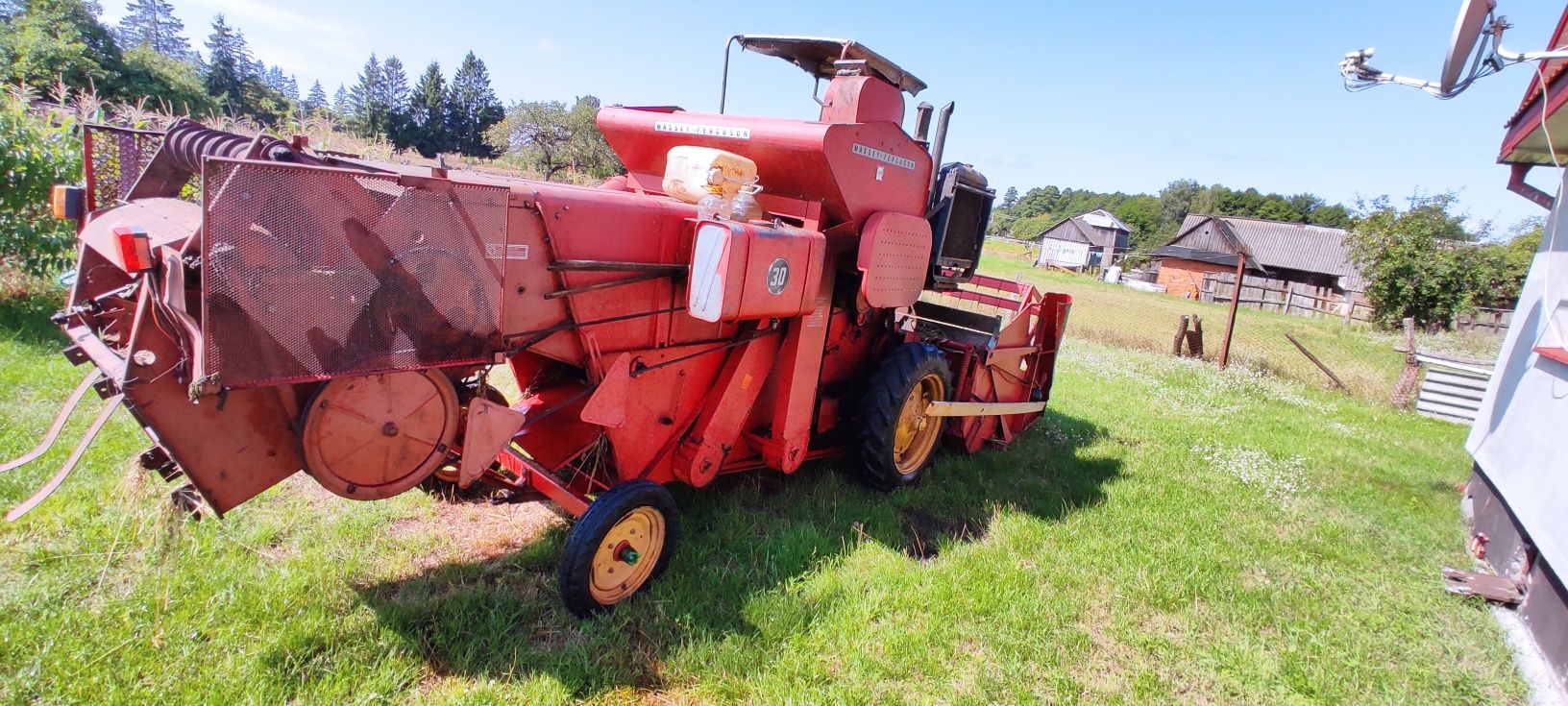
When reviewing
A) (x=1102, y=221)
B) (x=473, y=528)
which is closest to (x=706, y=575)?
(x=473, y=528)

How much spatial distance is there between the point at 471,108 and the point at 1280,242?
236ft

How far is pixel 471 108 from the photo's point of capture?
7419 centimetres

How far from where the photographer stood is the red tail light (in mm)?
2107

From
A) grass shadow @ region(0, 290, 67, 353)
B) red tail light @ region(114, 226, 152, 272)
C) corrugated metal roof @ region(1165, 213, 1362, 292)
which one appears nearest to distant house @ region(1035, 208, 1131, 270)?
corrugated metal roof @ region(1165, 213, 1362, 292)

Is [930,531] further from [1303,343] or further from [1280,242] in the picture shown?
[1280,242]

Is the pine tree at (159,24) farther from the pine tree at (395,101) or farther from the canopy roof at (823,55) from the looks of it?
the canopy roof at (823,55)

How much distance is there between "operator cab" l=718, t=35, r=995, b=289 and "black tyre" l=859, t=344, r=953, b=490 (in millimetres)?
546

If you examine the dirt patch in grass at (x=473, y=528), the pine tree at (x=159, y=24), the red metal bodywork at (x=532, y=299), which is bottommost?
the dirt patch in grass at (x=473, y=528)

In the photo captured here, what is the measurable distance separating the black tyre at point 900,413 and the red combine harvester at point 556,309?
0.02m

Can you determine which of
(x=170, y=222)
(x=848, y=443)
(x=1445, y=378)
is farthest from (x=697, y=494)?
(x=1445, y=378)

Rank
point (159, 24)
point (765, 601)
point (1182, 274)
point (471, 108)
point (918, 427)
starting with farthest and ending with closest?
1. point (159, 24)
2. point (471, 108)
3. point (1182, 274)
4. point (918, 427)
5. point (765, 601)

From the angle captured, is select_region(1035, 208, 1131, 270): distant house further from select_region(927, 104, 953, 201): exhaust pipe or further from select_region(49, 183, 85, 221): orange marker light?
select_region(49, 183, 85, 221): orange marker light

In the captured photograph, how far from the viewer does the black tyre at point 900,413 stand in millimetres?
4719

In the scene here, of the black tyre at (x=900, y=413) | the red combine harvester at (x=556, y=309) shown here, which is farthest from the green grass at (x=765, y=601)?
the red combine harvester at (x=556, y=309)
